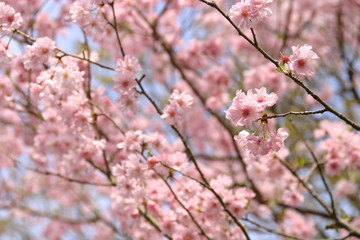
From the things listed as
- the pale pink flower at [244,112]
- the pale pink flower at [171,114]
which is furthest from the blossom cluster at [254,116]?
the pale pink flower at [171,114]

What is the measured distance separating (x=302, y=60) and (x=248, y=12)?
1.03 feet

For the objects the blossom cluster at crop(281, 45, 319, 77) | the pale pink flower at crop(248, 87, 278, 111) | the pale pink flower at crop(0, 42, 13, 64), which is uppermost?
the pale pink flower at crop(0, 42, 13, 64)

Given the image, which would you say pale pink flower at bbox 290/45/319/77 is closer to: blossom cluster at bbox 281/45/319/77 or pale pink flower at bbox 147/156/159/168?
blossom cluster at bbox 281/45/319/77

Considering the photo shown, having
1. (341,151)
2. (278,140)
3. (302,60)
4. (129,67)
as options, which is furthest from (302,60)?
(341,151)

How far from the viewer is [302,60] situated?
182 centimetres

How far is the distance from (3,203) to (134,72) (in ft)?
12.1

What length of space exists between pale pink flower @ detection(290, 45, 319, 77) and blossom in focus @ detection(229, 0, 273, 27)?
8.3 inches

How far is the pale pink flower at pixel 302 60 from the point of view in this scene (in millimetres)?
1809

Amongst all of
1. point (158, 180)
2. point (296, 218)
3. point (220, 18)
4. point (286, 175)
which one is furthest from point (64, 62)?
point (220, 18)

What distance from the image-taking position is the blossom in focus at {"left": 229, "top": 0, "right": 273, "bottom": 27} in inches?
73.7

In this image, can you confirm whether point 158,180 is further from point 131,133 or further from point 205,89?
point 205,89

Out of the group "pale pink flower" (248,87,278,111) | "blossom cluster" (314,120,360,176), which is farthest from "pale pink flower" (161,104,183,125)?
"blossom cluster" (314,120,360,176)

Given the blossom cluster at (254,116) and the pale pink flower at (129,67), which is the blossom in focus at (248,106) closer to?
the blossom cluster at (254,116)

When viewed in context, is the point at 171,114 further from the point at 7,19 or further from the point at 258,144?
the point at 7,19
